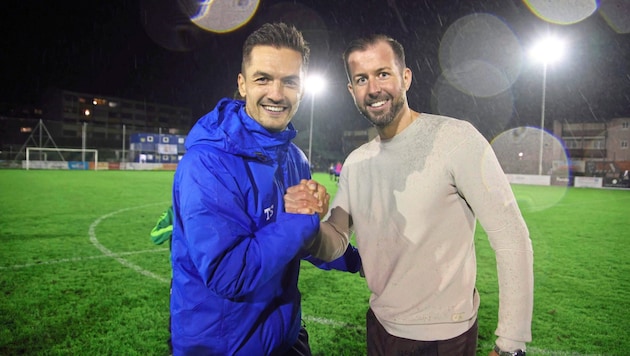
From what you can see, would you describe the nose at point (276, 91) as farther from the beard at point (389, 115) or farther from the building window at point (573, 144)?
the building window at point (573, 144)

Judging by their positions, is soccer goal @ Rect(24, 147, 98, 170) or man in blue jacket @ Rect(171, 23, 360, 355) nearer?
man in blue jacket @ Rect(171, 23, 360, 355)

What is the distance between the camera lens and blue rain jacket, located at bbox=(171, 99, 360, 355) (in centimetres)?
155

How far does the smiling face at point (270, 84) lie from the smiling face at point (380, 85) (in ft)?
1.42

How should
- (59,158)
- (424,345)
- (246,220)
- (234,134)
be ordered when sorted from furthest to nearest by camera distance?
(59,158)
(424,345)
(234,134)
(246,220)

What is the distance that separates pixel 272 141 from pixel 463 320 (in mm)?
1292

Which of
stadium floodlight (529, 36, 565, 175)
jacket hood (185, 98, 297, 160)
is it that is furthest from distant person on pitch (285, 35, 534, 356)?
stadium floodlight (529, 36, 565, 175)

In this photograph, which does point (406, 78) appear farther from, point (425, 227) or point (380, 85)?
point (425, 227)

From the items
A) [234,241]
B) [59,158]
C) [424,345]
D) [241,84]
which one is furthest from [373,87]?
[59,158]

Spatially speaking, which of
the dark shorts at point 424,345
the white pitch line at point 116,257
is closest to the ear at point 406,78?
the dark shorts at point 424,345

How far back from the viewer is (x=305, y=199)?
179 cm

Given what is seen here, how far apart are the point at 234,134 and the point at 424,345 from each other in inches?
53.8

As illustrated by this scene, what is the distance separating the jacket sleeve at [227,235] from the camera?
154 centimetres

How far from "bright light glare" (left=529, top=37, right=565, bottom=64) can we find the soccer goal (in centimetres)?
4042

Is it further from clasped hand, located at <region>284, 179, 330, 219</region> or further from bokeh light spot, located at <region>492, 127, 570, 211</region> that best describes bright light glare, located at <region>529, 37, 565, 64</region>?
clasped hand, located at <region>284, 179, 330, 219</region>
